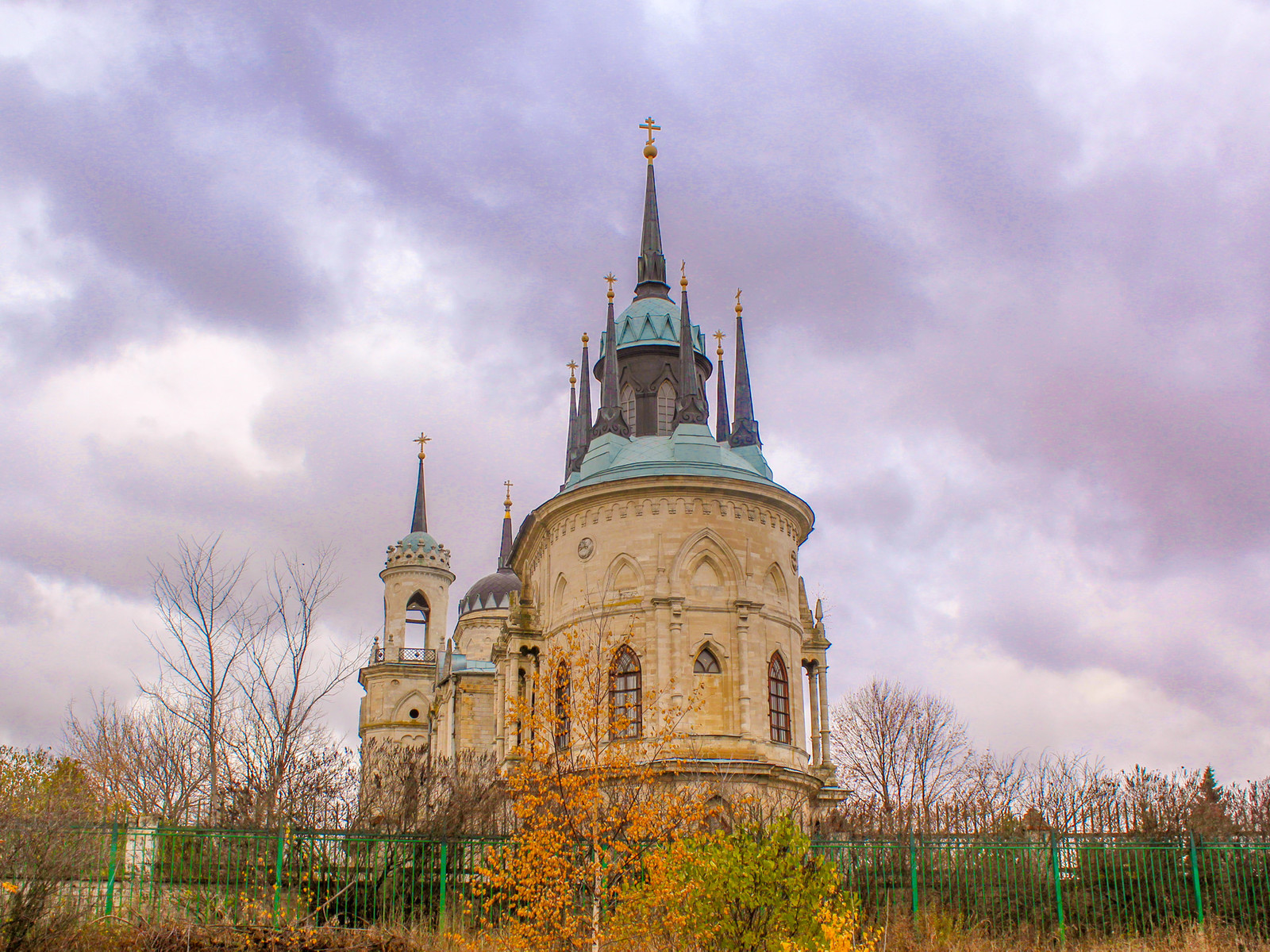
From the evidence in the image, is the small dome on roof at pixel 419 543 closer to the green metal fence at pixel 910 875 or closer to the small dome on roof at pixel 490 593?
the small dome on roof at pixel 490 593

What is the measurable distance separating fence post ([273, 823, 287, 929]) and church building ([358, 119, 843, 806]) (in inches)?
322

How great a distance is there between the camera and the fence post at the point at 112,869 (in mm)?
17031

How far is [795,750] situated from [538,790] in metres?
12.5

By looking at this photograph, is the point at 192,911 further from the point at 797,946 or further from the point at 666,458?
the point at 666,458

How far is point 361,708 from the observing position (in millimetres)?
56281

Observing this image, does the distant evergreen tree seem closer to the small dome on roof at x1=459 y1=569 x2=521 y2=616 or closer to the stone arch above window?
the stone arch above window

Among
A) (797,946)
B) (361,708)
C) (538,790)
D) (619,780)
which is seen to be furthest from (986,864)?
(361,708)

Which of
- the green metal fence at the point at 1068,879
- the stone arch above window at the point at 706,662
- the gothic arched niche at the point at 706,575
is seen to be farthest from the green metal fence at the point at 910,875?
the gothic arched niche at the point at 706,575

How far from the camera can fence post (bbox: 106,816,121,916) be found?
17031 mm

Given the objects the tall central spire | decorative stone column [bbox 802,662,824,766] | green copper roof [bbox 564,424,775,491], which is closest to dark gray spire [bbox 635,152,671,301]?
the tall central spire

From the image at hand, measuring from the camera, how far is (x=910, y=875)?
19359 millimetres

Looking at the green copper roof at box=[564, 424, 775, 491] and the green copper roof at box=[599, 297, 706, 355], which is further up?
the green copper roof at box=[599, 297, 706, 355]

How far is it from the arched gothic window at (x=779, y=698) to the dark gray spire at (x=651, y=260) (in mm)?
12261

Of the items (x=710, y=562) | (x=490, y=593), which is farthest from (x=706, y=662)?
(x=490, y=593)
